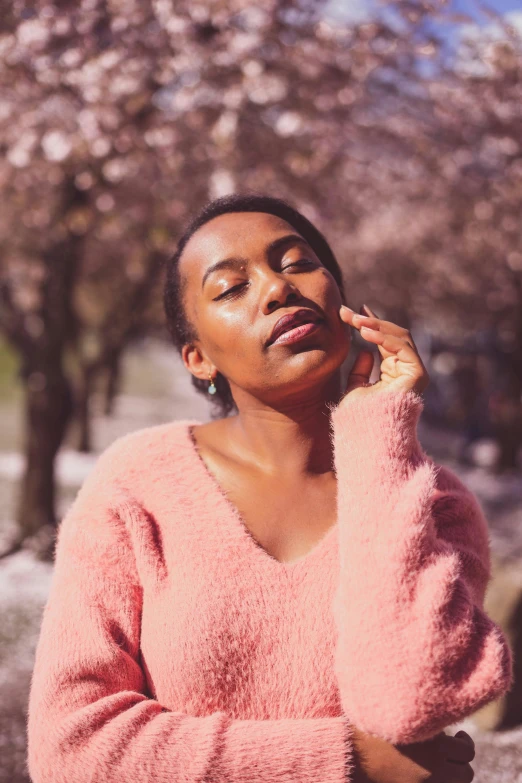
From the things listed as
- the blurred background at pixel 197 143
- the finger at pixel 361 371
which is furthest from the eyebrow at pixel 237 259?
the blurred background at pixel 197 143

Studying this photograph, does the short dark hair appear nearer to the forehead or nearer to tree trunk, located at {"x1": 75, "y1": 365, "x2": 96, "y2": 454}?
the forehead

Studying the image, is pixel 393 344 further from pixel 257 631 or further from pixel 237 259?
pixel 257 631

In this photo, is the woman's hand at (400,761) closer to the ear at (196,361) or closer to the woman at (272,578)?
the woman at (272,578)

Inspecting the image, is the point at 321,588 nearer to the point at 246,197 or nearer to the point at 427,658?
the point at 427,658

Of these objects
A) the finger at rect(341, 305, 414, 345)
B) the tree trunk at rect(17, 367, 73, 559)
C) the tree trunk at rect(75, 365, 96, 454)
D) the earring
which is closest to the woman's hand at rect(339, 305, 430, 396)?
the finger at rect(341, 305, 414, 345)

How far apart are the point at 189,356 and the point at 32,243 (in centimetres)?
1168

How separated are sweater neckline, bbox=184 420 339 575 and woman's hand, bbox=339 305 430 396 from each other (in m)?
0.35

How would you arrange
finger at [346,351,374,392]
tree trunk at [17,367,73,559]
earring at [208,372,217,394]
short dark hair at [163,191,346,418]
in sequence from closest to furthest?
1. finger at [346,351,374,392]
2. short dark hair at [163,191,346,418]
3. earring at [208,372,217,394]
4. tree trunk at [17,367,73,559]

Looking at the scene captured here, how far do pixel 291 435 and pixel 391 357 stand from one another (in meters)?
0.32

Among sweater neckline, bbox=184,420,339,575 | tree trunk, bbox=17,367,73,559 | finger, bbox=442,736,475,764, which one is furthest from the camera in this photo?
tree trunk, bbox=17,367,73,559

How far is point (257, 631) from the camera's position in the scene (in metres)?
1.48

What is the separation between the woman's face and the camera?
1.57m

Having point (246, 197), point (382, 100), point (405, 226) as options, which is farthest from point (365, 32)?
point (405, 226)

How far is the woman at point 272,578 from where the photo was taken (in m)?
1.35
